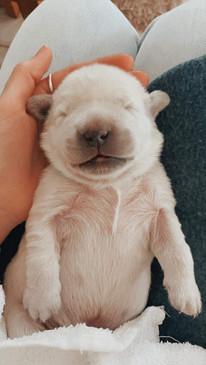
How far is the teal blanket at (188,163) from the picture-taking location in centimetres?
134

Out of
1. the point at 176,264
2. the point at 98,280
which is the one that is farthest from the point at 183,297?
the point at 98,280

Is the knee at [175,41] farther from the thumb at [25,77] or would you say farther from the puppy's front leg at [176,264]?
the puppy's front leg at [176,264]

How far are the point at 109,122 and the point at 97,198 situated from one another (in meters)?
0.30

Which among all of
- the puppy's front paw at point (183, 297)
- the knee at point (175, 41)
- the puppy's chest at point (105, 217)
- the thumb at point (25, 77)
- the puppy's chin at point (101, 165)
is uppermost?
the thumb at point (25, 77)

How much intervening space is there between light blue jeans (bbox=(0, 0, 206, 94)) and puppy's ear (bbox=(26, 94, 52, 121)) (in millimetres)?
418

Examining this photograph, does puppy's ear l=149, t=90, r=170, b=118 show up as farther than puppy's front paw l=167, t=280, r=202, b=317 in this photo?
Yes

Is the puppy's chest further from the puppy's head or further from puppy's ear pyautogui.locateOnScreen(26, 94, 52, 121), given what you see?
puppy's ear pyautogui.locateOnScreen(26, 94, 52, 121)

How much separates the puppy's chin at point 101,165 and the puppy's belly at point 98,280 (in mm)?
251

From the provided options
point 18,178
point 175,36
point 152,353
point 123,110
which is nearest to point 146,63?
point 175,36

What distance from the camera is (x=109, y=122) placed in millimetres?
1082

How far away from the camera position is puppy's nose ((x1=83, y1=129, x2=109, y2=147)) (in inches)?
41.2

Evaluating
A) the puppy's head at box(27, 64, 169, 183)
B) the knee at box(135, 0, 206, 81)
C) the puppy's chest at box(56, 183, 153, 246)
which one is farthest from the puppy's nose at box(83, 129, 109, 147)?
the knee at box(135, 0, 206, 81)

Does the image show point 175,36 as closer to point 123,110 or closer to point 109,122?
point 123,110

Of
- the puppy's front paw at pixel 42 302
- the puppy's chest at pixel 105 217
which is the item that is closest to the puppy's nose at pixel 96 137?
the puppy's chest at pixel 105 217
